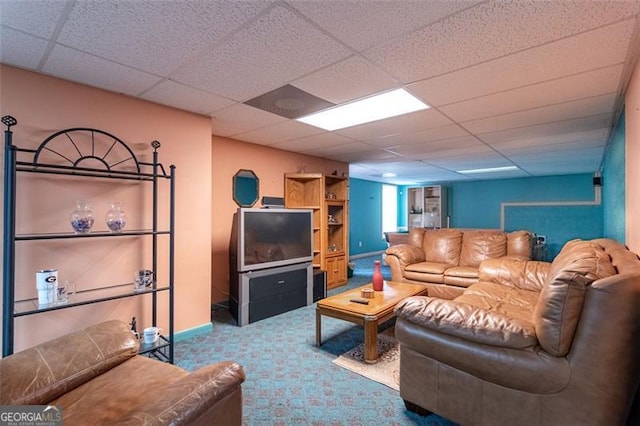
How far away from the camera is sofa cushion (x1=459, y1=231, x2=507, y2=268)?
415 centimetres

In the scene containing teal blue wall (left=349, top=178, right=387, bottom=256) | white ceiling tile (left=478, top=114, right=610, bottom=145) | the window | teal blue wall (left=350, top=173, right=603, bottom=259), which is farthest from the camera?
the window

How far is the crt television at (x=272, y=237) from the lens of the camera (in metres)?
3.31

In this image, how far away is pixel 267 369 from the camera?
232cm

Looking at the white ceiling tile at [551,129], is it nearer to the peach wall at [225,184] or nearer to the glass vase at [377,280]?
the glass vase at [377,280]

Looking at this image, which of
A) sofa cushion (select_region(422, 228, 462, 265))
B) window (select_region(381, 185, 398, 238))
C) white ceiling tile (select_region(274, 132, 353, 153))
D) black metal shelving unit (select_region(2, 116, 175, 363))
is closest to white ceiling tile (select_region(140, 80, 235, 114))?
black metal shelving unit (select_region(2, 116, 175, 363))

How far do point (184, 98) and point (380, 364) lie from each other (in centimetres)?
271

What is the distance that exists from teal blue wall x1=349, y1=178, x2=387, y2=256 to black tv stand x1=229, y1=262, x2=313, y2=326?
4125 millimetres

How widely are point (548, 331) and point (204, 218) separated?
282 cm

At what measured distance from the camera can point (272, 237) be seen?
3.63m

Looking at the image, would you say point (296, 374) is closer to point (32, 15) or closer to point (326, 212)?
point (32, 15)

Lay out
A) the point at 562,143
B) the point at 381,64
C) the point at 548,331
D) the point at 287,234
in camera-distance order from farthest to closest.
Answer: the point at 562,143 < the point at 287,234 < the point at 381,64 < the point at 548,331

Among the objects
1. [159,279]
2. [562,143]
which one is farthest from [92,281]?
[562,143]

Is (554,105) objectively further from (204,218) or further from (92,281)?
(92,281)

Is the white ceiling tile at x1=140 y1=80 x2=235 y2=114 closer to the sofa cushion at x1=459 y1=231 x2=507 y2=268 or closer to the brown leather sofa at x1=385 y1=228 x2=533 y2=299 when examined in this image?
the brown leather sofa at x1=385 y1=228 x2=533 y2=299
